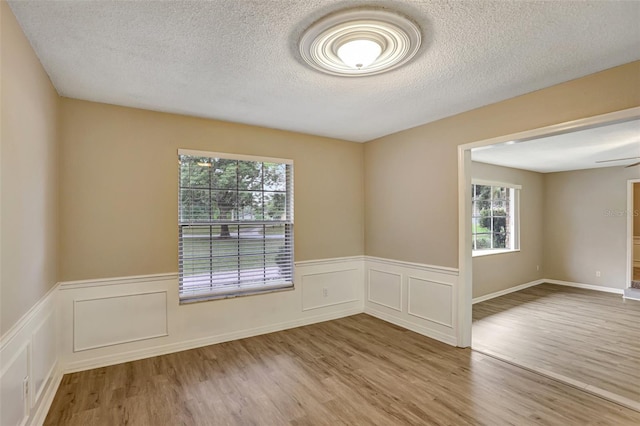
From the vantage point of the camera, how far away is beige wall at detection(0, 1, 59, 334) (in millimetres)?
1634

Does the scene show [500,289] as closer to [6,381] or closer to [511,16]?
[511,16]

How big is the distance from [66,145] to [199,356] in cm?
243

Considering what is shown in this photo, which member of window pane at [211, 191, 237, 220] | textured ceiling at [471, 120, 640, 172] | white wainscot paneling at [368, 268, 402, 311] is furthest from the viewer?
white wainscot paneling at [368, 268, 402, 311]

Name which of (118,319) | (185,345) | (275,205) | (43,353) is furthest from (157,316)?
(275,205)

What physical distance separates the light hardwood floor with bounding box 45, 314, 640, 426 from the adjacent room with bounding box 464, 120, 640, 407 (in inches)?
22.8

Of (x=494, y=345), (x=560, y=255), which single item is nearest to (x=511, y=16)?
(x=494, y=345)

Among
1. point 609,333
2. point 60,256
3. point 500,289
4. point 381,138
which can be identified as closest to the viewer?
point 60,256

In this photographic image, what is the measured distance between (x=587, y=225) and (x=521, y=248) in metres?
1.52

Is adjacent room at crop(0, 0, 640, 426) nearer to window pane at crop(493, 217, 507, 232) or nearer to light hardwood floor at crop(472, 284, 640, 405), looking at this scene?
light hardwood floor at crop(472, 284, 640, 405)

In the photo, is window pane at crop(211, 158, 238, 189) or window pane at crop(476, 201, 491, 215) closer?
window pane at crop(211, 158, 238, 189)

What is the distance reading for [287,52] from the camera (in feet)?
7.10

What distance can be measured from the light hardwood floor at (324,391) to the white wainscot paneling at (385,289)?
84 centimetres

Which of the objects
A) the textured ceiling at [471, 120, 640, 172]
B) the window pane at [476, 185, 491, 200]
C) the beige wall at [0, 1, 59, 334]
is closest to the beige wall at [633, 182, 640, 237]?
the textured ceiling at [471, 120, 640, 172]

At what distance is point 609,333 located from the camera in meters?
3.94
